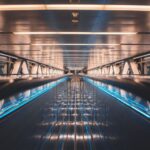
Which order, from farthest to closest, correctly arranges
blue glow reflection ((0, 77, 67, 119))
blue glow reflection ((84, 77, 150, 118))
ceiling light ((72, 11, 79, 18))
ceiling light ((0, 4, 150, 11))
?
ceiling light ((72, 11, 79, 18))
ceiling light ((0, 4, 150, 11))
blue glow reflection ((0, 77, 67, 119))
blue glow reflection ((84, 77, 150, 118))

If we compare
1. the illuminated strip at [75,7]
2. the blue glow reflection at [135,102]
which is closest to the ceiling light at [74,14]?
the illuminated strip at [75,7]

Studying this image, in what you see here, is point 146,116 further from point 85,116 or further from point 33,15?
point 85,116

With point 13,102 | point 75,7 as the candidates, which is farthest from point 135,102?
point 13,102

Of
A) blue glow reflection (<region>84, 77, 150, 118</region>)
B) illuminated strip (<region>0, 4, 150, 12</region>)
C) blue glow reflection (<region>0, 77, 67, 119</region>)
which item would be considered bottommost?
blue glow reflection (<region>0, 77, 67, 119</region>)

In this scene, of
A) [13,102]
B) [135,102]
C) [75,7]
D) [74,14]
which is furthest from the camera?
[74,14]

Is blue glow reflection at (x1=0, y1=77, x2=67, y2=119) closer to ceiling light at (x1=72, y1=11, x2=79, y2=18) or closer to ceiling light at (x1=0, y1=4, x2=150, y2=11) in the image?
ceiling light at (x1=0, y1=4, x2=150, y2=11)

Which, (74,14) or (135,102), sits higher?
(74,14)

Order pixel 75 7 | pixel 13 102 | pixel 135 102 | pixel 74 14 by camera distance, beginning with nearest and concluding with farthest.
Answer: pixel 135 102
pixel 75 7
pixel 13 102
pixel 74 14

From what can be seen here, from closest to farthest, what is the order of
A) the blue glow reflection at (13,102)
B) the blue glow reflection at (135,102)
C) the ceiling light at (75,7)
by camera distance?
the blue glow reflection at (135,102)
the blue glow reflection at (13,102)
the ceiling light at (75,7)

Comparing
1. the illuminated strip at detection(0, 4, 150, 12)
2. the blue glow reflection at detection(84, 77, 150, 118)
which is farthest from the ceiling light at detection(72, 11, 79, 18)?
the blue glow reflection at detection(84, 77, 150, 118)

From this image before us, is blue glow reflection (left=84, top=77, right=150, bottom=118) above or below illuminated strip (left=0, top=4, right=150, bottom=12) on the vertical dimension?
below

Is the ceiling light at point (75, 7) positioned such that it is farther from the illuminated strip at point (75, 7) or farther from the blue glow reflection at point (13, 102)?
the blue glow reflection at point (13, 102)

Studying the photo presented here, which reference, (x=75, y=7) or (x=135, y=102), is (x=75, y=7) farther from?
(x=135, y=102)

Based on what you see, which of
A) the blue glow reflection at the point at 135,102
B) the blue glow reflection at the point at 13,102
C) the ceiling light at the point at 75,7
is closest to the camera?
the blue glow reflection at the point at 135,102
